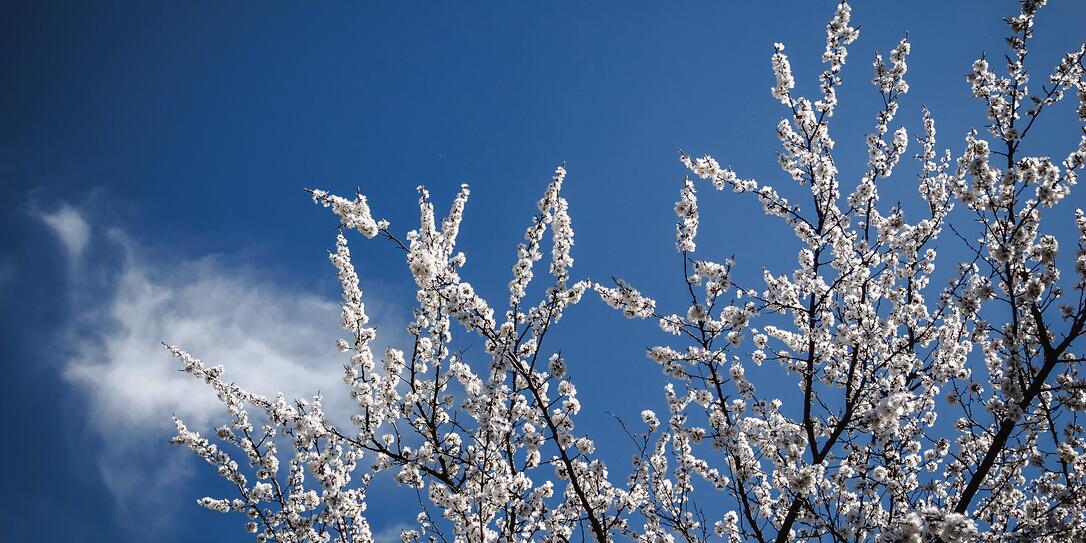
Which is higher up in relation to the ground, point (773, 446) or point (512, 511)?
point (773, 446)

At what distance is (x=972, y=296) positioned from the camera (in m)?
5.83

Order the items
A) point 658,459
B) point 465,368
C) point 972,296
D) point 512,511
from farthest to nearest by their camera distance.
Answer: point 658,459
point 465,368
point 512,511
point 972,296

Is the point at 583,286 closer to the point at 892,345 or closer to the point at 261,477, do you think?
the point at 892,345

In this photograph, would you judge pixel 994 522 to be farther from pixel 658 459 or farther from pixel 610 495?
pixel 610 495

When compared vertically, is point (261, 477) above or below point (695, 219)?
below

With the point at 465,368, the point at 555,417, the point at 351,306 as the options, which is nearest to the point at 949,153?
the point at 555,417

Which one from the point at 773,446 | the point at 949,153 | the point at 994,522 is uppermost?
the point at 949,153

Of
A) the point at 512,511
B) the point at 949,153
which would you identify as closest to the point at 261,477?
the point at 512,511

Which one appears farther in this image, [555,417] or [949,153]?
[949,153]

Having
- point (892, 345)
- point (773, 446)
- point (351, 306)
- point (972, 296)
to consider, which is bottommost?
point (773, 446)

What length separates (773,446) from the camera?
6895 mm

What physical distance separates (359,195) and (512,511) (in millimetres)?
4064

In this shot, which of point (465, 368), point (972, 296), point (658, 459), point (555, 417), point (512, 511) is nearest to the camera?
point (972, 296)

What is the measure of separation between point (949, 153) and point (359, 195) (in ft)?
25.1
